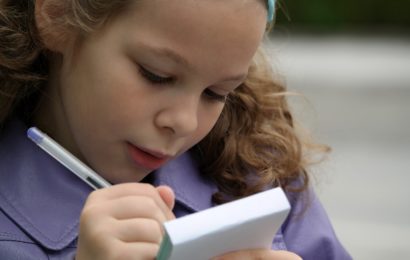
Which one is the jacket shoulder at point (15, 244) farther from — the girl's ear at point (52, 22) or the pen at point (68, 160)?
the girl's ear at point (52, 22)

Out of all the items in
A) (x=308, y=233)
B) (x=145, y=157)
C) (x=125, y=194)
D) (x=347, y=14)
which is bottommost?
(x=347, y=14)

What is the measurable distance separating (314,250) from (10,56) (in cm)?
61

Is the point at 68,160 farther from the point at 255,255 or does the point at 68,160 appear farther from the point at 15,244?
the point at 255,255

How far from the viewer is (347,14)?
325 inches

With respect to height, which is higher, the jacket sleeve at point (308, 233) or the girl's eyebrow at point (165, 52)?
the girl's eyebrow at point (165, 52)

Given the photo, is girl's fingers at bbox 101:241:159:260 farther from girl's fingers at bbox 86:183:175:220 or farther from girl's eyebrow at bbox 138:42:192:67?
girl's eyebrow at bbox 138:42:192:67

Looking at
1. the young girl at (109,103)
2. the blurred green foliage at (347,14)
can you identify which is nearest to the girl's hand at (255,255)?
the young girl at (109,103)

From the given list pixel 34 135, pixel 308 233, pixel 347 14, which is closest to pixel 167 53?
pixel 34 135

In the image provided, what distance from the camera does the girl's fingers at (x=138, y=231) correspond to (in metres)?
1.19

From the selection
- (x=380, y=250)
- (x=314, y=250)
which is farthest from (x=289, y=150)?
(x=380, y=250)

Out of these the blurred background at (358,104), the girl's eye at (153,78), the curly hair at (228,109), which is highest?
the girl's eye at (153,78)

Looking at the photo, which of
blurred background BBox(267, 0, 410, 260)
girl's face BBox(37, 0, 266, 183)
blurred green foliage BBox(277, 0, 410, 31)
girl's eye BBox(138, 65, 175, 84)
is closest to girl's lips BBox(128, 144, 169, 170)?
girl's face BBox(37, 0, 266, 183)

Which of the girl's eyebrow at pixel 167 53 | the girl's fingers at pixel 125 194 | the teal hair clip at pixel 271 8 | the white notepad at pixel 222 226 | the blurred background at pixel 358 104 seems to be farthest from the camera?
the blurred background at pixel 358 104

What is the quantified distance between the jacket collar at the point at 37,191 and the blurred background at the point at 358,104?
607 mm
